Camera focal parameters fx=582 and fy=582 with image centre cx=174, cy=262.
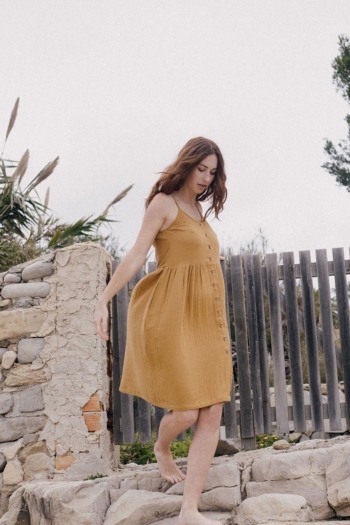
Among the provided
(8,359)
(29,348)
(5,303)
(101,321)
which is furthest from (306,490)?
(5,303)

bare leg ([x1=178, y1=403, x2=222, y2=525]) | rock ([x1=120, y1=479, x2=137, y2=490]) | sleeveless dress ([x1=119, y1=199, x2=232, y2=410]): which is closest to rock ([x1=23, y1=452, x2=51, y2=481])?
rock ([x1=120, y1=479, x2=137, y2=490])

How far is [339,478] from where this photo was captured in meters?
2.87

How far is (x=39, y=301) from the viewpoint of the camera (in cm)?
459

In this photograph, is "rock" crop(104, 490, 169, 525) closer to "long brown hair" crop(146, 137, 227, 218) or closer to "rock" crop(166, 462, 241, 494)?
"rock" crop(166, 462, 241, 494)

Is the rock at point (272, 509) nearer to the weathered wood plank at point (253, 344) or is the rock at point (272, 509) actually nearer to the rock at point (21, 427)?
the weathered wood plank at point (253, 344)

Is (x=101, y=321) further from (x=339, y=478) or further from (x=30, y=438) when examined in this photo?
(x=30, y=438)

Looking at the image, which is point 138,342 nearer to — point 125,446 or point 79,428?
point 79,428

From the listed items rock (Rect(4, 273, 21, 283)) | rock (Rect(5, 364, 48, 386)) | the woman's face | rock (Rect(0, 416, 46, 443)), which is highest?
the woman's face

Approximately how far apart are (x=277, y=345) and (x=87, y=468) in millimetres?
1746

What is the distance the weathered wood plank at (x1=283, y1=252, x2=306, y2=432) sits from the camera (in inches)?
183

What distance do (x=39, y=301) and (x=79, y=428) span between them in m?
1.03

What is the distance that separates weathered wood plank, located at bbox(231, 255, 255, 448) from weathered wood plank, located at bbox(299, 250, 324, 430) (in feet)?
1.64

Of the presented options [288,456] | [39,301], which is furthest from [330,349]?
[39,301]

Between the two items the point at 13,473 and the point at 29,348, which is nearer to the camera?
→ the point at 13,473
